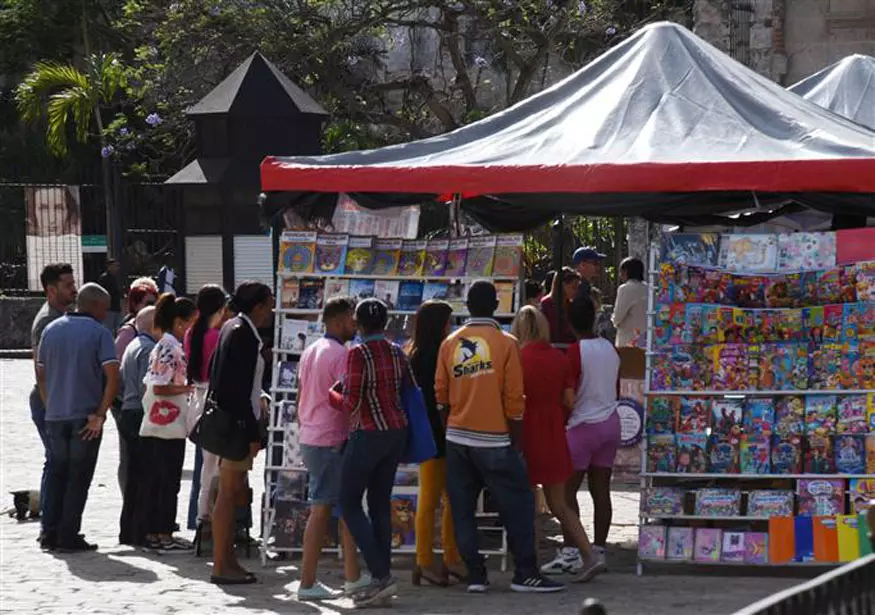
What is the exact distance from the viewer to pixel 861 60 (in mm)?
17562

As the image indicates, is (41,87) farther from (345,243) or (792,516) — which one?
(792,516)

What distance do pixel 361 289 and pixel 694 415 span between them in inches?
88.7

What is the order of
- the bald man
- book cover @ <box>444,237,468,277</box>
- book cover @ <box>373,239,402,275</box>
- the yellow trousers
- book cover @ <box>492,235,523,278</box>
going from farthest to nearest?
the bald man → book cover @ <box>373,239,402,275</box> → book cover @ <box>444,237,468,277</box> → book cover @ <box>492,235,523,278</box> → the yellow trousers

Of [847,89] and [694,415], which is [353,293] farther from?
[847,89]

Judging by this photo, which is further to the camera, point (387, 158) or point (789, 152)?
point (387, 158)

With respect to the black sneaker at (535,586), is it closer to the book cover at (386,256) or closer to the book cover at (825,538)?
the book cover at (825,538)

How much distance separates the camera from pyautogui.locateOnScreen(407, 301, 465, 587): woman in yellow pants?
9945 millimetres

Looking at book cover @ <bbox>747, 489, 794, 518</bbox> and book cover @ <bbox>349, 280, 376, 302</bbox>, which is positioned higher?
book cover @ <bbox>349, 280, 376, 302</bbox>

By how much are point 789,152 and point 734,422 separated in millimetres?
1673

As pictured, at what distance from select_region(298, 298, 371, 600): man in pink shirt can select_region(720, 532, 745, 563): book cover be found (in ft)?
7.41

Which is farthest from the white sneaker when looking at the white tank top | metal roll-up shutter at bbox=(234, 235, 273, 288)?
metal roll-up shutter at bbox=(234, 235, 273, 288)

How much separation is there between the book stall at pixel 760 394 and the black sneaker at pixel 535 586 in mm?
899

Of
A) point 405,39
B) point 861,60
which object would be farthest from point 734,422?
point 405,39

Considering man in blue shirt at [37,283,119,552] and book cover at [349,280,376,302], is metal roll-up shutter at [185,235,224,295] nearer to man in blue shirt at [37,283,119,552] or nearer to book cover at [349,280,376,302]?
man in blue shirt at [37,283,119,552]
